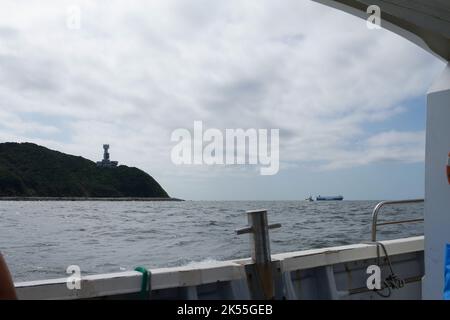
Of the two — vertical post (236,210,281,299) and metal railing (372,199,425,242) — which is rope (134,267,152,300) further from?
metal railing (372,199,425,242)

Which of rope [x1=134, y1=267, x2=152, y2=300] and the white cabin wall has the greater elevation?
the white cabin wall

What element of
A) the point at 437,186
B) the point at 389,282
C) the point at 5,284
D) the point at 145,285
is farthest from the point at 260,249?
the point at 5,284

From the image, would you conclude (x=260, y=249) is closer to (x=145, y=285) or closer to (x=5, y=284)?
(x=145, y=285)

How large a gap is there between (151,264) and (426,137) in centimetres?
713

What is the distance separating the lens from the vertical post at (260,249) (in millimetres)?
3086

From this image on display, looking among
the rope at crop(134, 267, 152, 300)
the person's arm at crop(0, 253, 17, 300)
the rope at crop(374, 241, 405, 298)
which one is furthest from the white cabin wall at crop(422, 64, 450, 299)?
the person's arm at crop(0, 253, 17, 300)

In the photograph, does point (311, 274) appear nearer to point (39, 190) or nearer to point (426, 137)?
point (426, 137)

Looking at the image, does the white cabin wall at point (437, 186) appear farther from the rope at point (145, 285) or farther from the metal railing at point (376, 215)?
the rope at point (145, 285)

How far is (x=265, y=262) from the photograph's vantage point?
10.2 feet

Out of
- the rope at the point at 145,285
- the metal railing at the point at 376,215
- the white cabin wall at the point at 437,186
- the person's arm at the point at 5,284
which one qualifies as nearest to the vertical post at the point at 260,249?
the rope at the point at 145,285

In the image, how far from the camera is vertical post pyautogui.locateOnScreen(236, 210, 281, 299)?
3.09 m

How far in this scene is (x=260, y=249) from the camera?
3135mm
